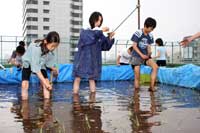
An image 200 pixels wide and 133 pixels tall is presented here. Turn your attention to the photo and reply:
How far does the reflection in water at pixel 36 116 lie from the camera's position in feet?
13.8

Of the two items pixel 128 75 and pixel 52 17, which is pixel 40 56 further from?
pixel 52 17

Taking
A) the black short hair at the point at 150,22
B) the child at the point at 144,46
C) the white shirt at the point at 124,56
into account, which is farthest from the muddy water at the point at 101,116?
the white shirt at the point at 124,56

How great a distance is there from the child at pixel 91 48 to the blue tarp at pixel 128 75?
3020 millimetres

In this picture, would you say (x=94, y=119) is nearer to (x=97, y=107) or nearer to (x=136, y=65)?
(x=97, y=107)

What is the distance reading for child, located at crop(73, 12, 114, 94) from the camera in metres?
7.38

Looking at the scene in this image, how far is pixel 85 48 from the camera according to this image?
24.7 feet

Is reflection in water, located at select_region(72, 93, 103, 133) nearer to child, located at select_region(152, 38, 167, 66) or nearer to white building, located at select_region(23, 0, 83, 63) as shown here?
child, located at select_region(152, 38, 167, 66)

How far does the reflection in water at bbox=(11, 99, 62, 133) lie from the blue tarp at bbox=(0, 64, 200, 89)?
4565mm

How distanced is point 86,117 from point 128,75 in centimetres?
895

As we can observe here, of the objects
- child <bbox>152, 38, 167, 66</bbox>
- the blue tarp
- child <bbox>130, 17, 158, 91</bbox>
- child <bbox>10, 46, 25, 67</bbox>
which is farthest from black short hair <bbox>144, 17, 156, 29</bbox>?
child <bbox>10, 46, 25, 67</bbox>

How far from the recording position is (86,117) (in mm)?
4945

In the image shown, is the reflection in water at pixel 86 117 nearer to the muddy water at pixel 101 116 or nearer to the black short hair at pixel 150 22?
the muddy water at pixel 101 116

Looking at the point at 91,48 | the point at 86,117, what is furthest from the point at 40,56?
the point at 86,117

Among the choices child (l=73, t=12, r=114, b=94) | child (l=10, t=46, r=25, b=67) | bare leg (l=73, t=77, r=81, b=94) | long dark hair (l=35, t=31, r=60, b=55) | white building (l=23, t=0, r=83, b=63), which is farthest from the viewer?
white building (l=23, t=0, r=83, b=63)
